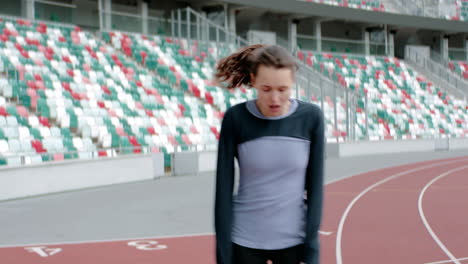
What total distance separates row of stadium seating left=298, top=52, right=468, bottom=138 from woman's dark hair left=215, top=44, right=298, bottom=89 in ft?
72.0

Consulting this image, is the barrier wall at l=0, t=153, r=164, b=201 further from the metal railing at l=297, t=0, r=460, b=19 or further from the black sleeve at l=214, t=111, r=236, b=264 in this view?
the metal railing at l=297, t=0, r=460, b=19

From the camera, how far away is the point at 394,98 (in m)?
28.2

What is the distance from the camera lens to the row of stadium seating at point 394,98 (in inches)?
1024

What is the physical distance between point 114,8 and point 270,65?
25.0 metres

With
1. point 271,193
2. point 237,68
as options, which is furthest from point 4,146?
point 271,193

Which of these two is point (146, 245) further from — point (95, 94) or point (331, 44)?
point (331, 44)

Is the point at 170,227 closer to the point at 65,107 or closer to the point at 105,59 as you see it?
the point at 65,107

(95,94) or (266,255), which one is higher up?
(95,94)

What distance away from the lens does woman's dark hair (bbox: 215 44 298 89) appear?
1.97 m

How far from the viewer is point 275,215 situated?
2031mm

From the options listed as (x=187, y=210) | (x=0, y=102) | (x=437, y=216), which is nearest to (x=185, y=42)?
(x=0, y=102)

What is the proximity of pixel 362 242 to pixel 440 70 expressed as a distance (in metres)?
29.4

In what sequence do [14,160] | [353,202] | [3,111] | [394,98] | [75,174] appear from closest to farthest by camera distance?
1. [353,202]
2. [14,160]
3. [75,174]
4. [3,111]
5. [394,98]

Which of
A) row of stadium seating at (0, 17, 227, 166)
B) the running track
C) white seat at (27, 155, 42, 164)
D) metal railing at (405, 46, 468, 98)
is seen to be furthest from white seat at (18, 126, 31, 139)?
metal railing at (405, 46, 468, 98)
